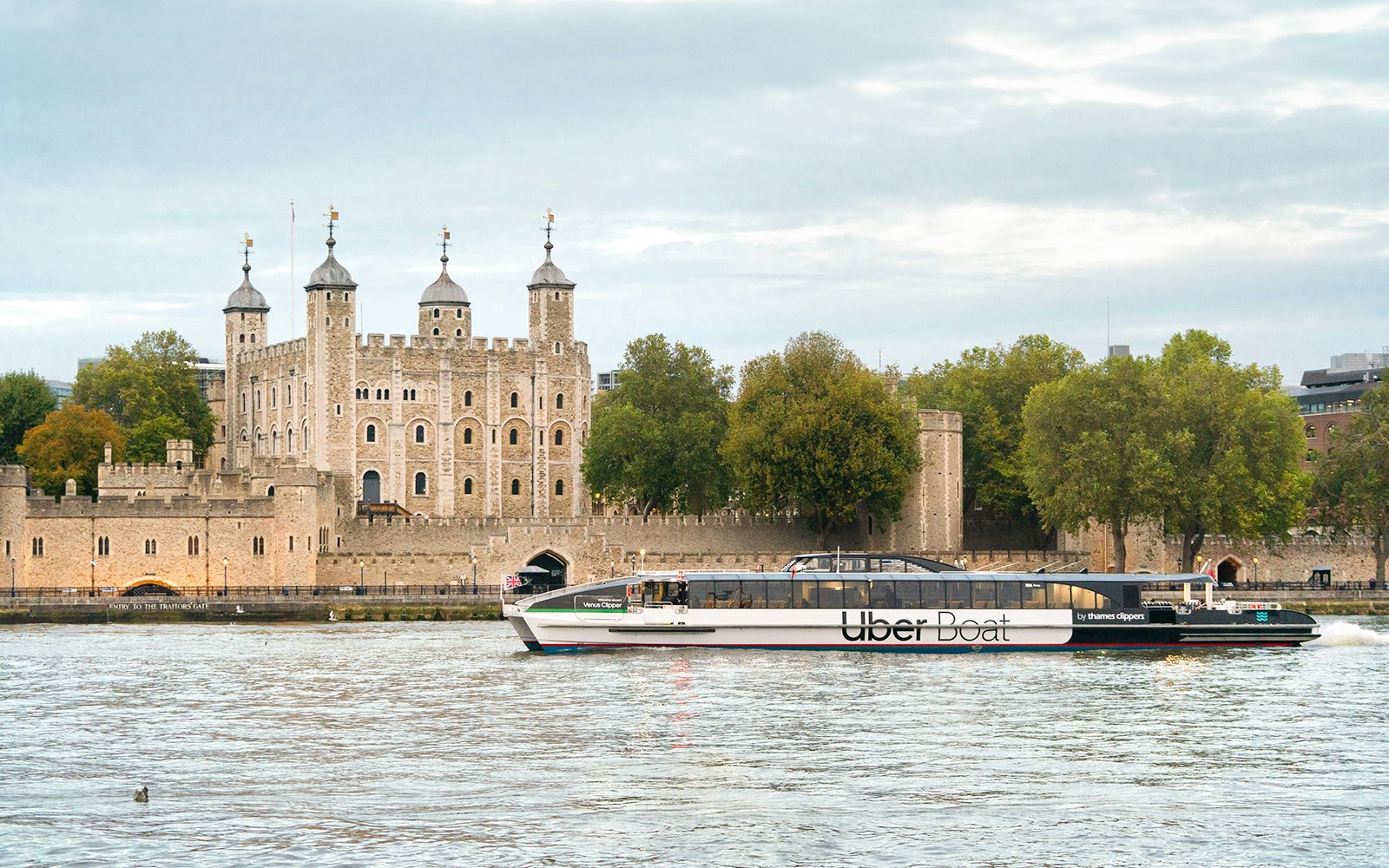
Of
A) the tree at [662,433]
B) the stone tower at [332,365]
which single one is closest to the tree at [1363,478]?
the tree at [662,433]

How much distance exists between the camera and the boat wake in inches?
2443

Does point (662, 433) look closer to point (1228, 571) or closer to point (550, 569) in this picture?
point (550, 569)

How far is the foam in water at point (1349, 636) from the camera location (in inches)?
2445

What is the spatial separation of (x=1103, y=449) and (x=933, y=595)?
2248cm

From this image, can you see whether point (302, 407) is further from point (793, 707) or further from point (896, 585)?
point (793, 707)

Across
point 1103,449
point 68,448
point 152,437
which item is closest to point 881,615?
point 1103,449

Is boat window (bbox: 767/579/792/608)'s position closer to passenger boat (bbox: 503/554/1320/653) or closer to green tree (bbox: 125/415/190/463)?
passenger boat (bbox: 503/554/1320/653)

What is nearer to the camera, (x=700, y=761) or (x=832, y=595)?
(x=700, y=761)

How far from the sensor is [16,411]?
10950 cm

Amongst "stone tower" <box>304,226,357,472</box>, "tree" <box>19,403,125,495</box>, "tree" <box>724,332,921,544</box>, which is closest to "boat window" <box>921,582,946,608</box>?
"tree" <box>724,332,921,544</box>

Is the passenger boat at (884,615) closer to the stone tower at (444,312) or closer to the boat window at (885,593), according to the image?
the boat window at (885,593)

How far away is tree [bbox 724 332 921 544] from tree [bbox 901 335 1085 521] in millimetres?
6936

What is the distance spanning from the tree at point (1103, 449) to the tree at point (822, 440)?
6.20 metres

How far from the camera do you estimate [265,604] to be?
7794 centimetres
